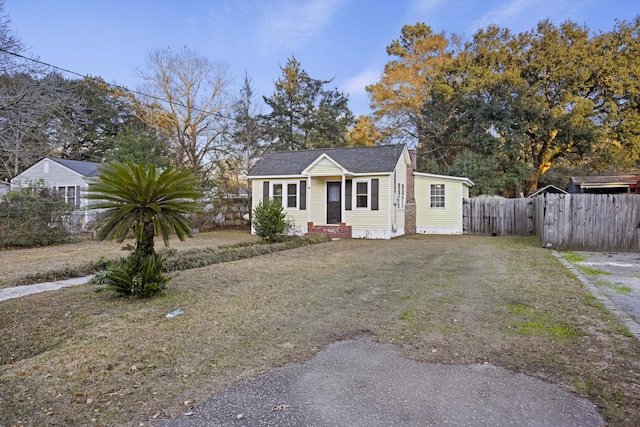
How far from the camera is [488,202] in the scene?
17391 mm

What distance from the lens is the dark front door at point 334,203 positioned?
640 inches

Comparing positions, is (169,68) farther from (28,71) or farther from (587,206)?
(587,206)

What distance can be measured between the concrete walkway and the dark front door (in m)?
10.6

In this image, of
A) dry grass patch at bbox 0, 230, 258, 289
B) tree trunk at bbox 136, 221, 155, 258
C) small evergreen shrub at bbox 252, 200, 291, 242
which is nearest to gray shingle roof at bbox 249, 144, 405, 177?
small evergreen shrub at bbox 252, 200, 291, 242

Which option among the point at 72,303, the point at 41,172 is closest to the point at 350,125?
the point at 41,172

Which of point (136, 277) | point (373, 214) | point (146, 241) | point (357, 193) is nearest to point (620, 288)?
point (146, 241)

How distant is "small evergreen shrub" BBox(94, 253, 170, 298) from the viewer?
5.28 m

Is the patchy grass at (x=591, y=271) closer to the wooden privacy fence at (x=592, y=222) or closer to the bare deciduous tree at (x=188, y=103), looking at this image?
the wooden privacy fence at (x=592, y=222)

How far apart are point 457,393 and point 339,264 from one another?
5.95 meters

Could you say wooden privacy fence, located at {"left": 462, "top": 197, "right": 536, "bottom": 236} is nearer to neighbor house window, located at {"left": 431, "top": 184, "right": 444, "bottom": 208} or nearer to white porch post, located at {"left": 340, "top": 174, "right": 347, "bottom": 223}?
neighbor house window, located at {"left": 431, "top": 184, "right": 444, "bottom": 208}

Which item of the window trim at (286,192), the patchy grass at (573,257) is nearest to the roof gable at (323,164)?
the window trim at (286,192)

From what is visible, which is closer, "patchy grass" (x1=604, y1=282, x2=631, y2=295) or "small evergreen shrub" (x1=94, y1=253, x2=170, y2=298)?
"small evergreen shrub" (x1=94, y1=253, x2=170, y2=298)

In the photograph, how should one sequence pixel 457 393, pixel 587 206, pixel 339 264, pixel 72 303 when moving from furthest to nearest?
pixel 587 206 < pixel 339 264 < pixel 72 303 < pixel 457 393

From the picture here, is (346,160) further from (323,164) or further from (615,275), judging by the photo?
(615,275)
